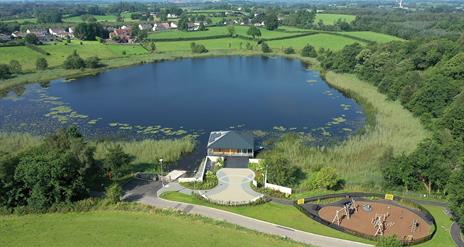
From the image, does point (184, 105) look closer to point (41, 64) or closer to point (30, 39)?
point (41, 64)

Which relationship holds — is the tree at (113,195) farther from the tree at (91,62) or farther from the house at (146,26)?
the house at (146,26)

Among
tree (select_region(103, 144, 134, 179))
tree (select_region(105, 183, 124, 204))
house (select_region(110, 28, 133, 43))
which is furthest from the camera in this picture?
house (select_region(110, 28, 133, 43))

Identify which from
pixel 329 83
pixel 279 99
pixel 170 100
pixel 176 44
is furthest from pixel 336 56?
pixel 176 44

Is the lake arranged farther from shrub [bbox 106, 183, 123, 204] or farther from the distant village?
the distant village

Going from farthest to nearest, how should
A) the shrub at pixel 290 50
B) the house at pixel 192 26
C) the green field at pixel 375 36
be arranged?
the house at pixel 192 26
the green field at pixel 375 36
the shrub at pixel 290 50

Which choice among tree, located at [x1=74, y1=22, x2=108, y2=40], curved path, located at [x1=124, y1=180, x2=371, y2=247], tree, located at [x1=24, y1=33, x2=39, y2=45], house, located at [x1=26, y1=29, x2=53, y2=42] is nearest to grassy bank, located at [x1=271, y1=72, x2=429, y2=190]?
curved path, located at [x1=124, y1=180, x2=371, y2=247]

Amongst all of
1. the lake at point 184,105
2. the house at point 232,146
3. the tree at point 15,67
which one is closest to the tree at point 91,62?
the lake at point 184,105

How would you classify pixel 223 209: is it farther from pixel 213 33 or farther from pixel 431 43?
pixel 213 33
